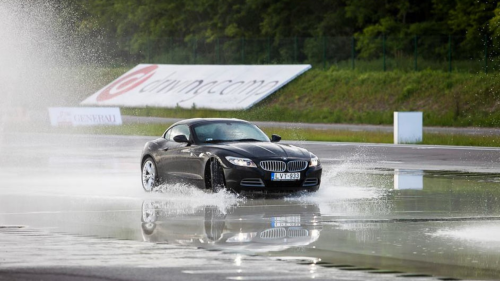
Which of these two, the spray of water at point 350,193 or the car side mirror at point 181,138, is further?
the car side mirror at point 181,138

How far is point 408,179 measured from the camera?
2367cm

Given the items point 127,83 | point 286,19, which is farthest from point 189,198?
point 286,19

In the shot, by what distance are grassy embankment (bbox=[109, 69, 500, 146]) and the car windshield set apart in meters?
22.2

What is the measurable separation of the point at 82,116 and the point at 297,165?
32399 millimetres

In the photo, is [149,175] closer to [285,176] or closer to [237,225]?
[285,176]

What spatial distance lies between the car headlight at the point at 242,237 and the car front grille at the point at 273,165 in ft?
15.6

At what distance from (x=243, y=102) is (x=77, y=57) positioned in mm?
32937

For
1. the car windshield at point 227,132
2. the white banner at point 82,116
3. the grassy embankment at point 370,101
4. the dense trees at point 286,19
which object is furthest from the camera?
the dense trees at point 286,19

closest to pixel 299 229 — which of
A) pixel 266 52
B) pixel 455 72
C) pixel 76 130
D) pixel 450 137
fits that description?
pixel 450 137

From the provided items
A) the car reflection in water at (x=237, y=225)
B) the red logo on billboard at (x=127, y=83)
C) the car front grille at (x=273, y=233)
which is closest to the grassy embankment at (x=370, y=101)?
the red logo on billboard at (x=127, y=83)

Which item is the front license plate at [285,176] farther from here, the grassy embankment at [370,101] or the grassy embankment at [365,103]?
the grassy embankment at [370,101]

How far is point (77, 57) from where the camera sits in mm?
91750

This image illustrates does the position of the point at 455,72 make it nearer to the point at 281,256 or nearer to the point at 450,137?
the point at 450,137

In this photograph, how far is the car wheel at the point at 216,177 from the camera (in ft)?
63.7
